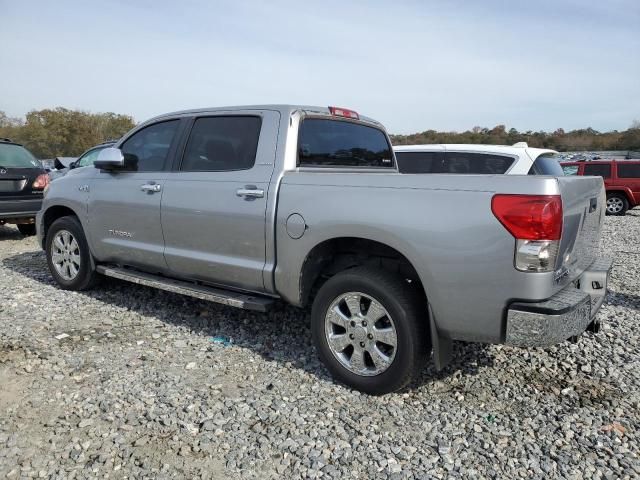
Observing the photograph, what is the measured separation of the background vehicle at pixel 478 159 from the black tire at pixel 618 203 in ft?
28.6

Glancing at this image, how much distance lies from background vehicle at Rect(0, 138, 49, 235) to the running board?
4.11 metres

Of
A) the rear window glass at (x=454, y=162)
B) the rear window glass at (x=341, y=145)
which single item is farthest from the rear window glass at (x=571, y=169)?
the rear window glass at (x=341, y=145)

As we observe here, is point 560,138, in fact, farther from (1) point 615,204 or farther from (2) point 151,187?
(2) point 151,187

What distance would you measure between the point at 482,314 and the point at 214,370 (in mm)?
1889

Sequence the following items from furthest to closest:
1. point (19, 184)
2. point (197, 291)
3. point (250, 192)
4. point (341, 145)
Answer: point (19, 184) < point (341, 145) < point (197, 291) < point (250, 192)

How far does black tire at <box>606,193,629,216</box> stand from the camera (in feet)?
47.9

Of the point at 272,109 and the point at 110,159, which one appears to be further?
the point at 110,159

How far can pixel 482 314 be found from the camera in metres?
2.64

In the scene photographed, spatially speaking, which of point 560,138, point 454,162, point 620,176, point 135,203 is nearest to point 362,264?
point 135,203

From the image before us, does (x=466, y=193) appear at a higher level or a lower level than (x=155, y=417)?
higher

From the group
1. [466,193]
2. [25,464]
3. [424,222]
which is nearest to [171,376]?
[25,464]

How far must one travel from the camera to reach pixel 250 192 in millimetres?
3484

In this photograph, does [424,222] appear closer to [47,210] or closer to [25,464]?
[25,464]

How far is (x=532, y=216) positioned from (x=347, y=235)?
109 centimetres
